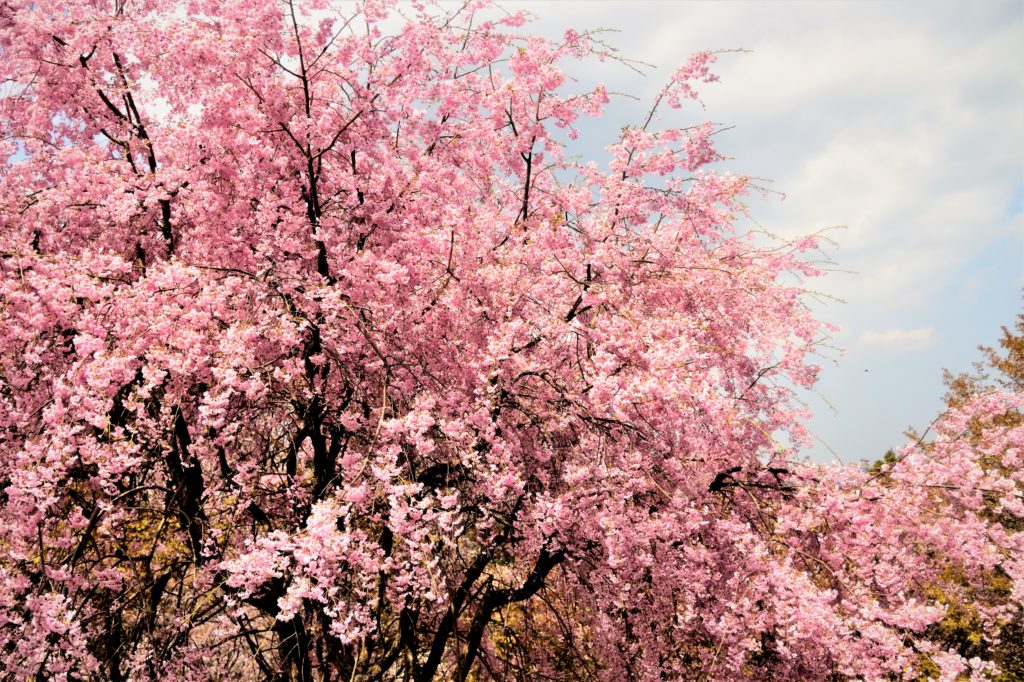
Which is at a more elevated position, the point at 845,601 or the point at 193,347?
→ the point at 193,347

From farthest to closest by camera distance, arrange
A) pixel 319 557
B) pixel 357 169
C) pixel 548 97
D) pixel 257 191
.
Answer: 1. pixel 548 97
2. pixel 357 169
3. pixel 257 191
4. pixel 319 557

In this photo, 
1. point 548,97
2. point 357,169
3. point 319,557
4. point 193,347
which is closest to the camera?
point 319,557

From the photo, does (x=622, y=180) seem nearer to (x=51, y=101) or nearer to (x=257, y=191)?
(x=257, y=191)

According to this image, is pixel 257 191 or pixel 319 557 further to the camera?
pixel 257 191

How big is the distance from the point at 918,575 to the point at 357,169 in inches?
268

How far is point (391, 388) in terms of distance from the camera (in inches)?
252

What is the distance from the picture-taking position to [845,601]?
5430 millimetres

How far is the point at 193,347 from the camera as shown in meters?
5.33

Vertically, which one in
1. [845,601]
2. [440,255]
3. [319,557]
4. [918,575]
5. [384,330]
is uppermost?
[440,255]

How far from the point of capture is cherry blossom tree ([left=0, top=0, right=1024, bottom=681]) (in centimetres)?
532

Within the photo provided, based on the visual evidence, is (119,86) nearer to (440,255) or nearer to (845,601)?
(440,255)

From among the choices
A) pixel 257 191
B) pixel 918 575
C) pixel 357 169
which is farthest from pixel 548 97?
pixel 918 575

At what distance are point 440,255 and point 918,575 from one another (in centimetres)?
548

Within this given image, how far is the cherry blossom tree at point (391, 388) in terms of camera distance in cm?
532
